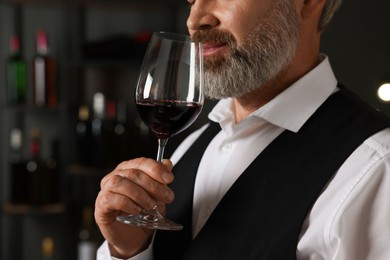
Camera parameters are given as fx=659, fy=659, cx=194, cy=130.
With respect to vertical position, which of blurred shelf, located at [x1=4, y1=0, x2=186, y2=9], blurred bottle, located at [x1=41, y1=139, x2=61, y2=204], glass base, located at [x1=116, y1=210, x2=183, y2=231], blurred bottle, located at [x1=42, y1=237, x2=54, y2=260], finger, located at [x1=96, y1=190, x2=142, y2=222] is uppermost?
blurred shelf, located at [x1=4, y1=0, x2=186, y2=9]

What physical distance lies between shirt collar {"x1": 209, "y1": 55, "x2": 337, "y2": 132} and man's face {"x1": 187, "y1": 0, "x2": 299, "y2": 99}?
0.05 m

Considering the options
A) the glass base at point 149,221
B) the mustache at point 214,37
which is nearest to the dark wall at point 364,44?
the mustache at point 214,37

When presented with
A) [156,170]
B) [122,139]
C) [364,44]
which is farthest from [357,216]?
[122,139]

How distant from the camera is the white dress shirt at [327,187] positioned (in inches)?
44.6

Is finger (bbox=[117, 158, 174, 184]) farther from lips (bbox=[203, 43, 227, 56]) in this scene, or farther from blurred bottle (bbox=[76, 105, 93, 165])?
blurred bottle (bbox=[76, 105, 93, 165])

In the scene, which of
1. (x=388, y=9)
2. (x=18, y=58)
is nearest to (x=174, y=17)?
(x=18, y=58)

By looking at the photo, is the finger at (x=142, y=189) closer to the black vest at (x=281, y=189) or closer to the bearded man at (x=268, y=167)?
the bearded man at (x=268, y=167)

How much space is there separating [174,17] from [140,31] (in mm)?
319

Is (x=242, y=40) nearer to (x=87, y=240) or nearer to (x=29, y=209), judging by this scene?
(x=87, y=240)

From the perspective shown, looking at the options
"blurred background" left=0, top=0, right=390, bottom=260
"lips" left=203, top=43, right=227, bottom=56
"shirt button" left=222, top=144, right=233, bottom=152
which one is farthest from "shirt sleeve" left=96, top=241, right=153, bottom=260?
"blurred background" left=0, top=0, right=390, bottom=260

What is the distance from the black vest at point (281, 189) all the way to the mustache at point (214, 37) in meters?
0.22

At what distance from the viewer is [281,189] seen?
1.28 meters

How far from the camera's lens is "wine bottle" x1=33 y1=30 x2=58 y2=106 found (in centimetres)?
367

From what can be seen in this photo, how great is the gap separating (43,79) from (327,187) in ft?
8.85
